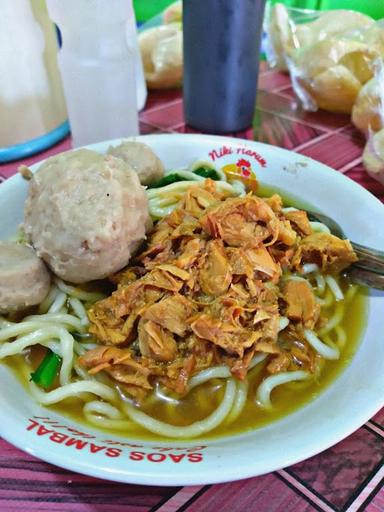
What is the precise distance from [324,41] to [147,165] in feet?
5.03

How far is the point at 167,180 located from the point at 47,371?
96 centimetres

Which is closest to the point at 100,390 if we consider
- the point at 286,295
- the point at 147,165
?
the point at 286,295

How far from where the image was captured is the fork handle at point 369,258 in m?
1.57

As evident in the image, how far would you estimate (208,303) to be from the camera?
1.37m

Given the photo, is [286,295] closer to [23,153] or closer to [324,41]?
[23,153]

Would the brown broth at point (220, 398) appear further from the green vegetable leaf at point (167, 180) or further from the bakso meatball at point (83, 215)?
the green vegetable leaf at point (167, 180)

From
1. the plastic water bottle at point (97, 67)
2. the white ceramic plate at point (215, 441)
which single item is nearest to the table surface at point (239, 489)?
the white ceramic plate at point (215, 441)

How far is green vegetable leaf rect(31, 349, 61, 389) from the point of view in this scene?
129 cm

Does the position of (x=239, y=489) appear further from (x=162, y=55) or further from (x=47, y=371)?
(x=162, y=55)

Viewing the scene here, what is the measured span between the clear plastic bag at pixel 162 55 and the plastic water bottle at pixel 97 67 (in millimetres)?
633

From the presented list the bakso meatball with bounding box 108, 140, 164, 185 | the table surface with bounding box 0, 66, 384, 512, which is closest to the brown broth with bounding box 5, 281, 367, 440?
the table surface with bounding box 0, 66, 384, 512

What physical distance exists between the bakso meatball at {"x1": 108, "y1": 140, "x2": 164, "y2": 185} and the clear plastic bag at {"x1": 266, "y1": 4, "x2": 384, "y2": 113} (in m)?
1.38

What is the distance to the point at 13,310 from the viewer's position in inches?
54.9

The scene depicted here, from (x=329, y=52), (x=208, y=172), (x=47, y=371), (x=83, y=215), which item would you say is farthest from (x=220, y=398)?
(x=329, y=52)
